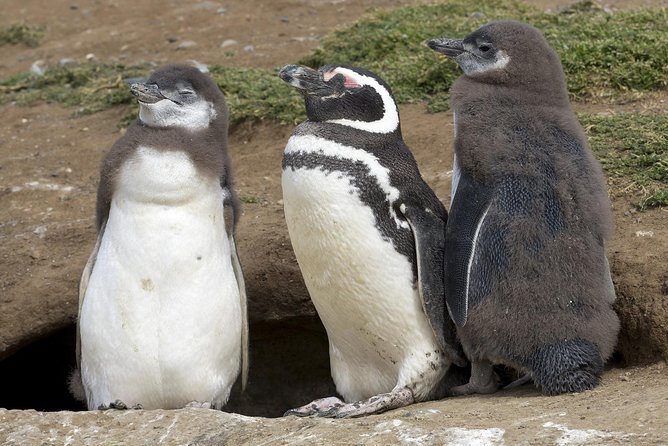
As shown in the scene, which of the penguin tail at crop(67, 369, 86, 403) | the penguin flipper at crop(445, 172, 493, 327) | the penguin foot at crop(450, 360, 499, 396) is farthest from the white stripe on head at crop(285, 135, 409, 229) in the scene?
the penguin tail at crop(67, 369, 86, 403)

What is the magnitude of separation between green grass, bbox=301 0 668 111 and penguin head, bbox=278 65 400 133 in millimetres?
2082

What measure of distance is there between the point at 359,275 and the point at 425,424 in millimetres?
823

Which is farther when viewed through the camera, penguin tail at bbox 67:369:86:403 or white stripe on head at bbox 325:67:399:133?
penguin tail at bbox 67:369:86:403

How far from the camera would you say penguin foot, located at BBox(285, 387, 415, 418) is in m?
3.79

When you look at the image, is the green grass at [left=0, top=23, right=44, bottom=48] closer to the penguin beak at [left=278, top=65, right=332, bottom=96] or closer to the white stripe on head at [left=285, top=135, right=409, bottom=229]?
the penguin beak at [left=278, top=65, right=332, bottom=96]

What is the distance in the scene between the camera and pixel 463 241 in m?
3.71

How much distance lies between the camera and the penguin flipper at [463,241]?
145 inches

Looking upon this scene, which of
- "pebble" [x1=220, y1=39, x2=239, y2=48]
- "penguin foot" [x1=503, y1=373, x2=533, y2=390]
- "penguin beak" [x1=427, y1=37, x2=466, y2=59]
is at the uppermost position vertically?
"penguin beak" [x1=427, y1=37, x2=466, y2=59]

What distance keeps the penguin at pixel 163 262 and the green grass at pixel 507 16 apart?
87.6 inches

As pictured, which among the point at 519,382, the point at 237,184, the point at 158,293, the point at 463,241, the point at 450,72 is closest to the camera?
the point at 463,241

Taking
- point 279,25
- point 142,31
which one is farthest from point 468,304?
point 142,31

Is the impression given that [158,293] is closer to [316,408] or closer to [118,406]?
[118,406]

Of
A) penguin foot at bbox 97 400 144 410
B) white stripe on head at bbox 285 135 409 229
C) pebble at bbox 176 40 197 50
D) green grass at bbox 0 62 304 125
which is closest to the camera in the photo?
white stripe on head at bbox 285 135 409 229

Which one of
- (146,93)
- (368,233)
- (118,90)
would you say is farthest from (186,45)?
(368,233)
